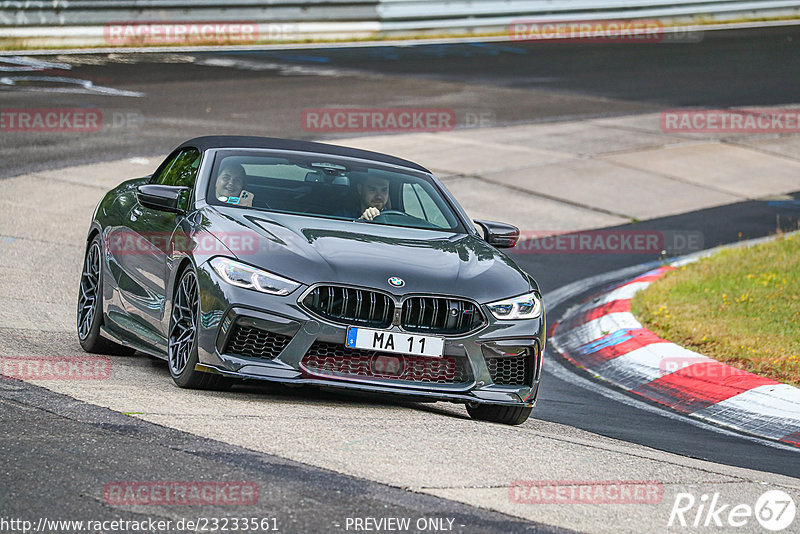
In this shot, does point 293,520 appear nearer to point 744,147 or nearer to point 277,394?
point 277,394

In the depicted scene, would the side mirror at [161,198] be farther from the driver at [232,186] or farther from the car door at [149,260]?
the driver at [232,186]

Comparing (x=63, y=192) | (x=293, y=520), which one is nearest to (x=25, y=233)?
(x=63, y=192)

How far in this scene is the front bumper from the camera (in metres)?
6.73

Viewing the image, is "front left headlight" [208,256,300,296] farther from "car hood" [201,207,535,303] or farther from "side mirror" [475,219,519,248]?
"side mirror" [475,219,519,248]

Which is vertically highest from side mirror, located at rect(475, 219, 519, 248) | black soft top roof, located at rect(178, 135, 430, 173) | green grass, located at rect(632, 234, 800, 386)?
black soft top roof, located at rect(178, 135, 430, 173)

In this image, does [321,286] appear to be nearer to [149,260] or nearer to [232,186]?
[232,186]

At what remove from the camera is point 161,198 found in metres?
7.73

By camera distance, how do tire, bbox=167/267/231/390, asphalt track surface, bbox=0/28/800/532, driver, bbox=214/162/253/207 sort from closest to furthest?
1. asphalt track surface, bbox=0/28/800/532
2. tire, bbox=167/267/231/390
3. driver, bbox=214/162/253/207

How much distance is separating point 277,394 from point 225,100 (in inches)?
559

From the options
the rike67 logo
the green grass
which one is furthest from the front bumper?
the green grass

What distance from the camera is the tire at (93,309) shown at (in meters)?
8.55

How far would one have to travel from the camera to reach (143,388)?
703 cm

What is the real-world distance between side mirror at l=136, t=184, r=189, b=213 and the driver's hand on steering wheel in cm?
108

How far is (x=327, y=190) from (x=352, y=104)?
13.5 meters
